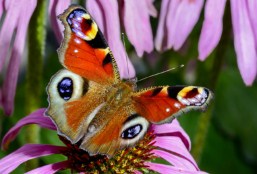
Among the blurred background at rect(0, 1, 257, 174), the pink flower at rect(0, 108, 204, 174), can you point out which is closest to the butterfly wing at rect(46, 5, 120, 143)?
the pink flower at rect(0, 108, 204, 174)

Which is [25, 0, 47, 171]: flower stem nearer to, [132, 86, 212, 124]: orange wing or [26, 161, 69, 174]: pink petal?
[26, 161, 69, 174]: pink petal

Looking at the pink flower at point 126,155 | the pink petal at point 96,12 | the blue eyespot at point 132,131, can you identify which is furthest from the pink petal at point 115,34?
the blue eyespot at point 132,131

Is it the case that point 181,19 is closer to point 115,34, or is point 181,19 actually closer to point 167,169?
point 115,34

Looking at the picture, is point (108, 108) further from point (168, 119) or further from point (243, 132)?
point (243, 132)

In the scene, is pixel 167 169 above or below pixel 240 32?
below

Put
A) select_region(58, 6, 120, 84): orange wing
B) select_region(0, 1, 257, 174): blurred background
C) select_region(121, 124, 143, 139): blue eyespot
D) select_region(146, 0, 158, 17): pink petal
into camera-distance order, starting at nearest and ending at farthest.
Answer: select_region(121, 124, 143, 139): blue eyespot, select_region(58, 6, 120, 84): orange wing, select_region(146, 0, 158, 17): pink petal, select_region(0, 1, 257, 174): blurred background

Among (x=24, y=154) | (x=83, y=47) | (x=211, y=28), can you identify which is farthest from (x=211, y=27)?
(x=24, y=154)
